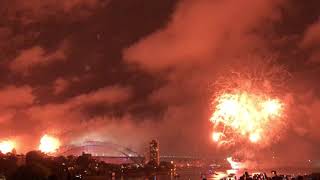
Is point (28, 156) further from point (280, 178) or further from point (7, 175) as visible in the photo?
point (280, 178)

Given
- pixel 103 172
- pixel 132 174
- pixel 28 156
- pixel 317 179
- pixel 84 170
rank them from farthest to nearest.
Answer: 1. pixel 132 174
2. pixel 103 172
3. pixel 84 170
4. pixel 28 156
5. pixel 317 179

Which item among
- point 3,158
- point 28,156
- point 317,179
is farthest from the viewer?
point 28,156

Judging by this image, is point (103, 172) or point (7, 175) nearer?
point (7, 175)

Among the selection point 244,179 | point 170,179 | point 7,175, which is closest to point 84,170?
point 170,179

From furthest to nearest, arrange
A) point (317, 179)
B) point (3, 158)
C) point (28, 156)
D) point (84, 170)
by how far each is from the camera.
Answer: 1. point (84, 170)
2. point (28, 156)
3. point (3, 158)
4. point (317, 179)

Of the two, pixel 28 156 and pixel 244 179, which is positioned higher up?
pixel 28 156

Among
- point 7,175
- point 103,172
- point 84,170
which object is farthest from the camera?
point 103,172

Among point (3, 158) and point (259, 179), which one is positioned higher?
point (3, 158)

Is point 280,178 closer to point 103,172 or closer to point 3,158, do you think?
point 3,158

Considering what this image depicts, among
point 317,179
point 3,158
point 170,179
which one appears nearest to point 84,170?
point 170,179
